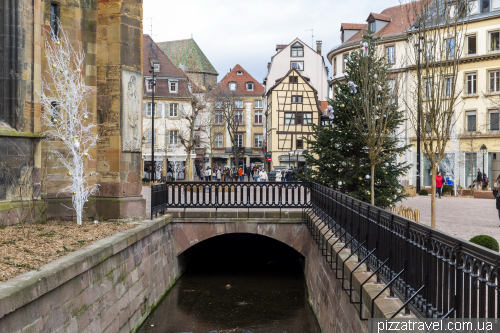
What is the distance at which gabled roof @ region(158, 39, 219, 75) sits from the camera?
7850 cm

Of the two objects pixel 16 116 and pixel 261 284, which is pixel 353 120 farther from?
pixel 16 116

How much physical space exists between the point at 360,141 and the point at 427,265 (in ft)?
33.9

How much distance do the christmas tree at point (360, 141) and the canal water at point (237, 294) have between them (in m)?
3.35

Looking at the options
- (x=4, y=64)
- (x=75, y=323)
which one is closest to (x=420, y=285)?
(x=75, y=323)

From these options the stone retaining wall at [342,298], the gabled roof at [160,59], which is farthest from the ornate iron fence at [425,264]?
the gabled roof at [160,59]

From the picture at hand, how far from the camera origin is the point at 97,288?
7602 millimetres

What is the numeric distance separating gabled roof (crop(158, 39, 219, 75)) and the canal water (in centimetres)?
6233

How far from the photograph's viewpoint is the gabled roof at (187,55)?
78500 millimetres

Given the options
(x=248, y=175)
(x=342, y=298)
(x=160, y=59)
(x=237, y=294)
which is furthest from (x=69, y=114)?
(x=160, y=59)

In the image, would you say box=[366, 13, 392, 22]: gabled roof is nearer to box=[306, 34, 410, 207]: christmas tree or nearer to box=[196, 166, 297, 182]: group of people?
box=[196, 166, 297, 182]: group of people

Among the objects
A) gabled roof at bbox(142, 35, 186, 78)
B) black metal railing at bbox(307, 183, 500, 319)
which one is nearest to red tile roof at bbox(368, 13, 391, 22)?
gabled roof at bbox(142, 35, 186, 78)

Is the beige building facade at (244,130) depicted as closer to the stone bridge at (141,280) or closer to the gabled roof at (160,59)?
the gabled roof at (160,59)

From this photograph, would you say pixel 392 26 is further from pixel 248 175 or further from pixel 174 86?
pixel 174 86

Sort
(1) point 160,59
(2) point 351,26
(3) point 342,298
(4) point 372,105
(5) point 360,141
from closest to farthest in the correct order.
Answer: (3) point 342,298, (4) point 372,105, (5) point 360,141, (2) point 351,26, (1) point 160,59
